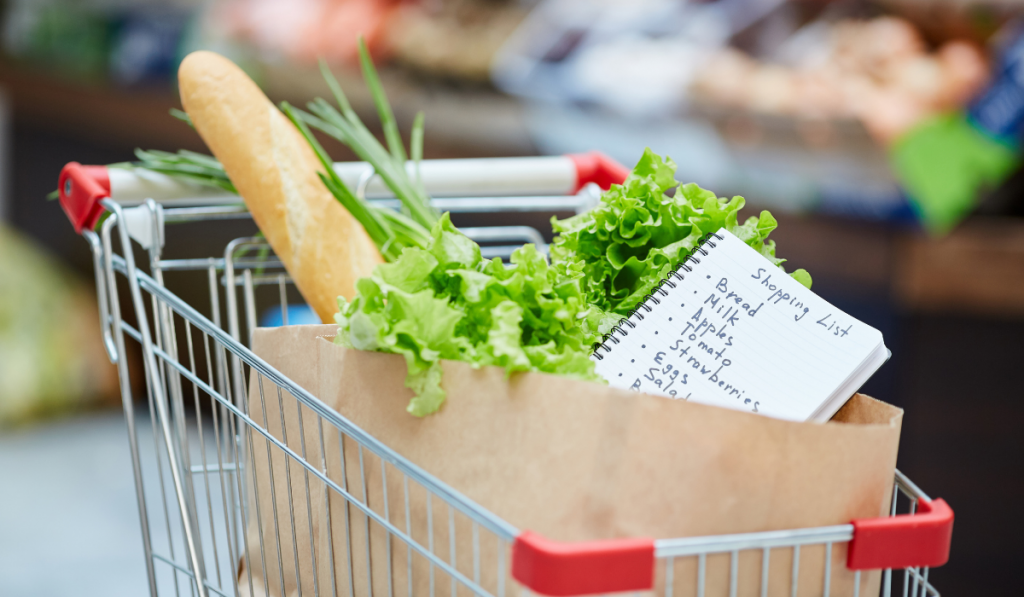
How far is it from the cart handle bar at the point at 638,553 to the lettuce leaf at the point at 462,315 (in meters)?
0.14

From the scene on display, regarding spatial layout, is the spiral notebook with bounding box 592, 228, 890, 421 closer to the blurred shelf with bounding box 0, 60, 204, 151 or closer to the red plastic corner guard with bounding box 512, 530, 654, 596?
the red plastic corner guard with bounding box 512, 530, 654, 596

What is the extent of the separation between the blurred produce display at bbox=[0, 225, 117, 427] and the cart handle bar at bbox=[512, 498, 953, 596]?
11.2ft

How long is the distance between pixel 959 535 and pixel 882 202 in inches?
30.9

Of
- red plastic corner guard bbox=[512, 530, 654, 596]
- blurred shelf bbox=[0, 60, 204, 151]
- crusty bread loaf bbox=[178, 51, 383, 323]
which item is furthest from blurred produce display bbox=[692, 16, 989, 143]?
blurred shelf bbox=[0, 60, 204, 151]

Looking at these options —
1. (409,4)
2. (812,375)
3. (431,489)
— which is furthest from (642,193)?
(409,4)

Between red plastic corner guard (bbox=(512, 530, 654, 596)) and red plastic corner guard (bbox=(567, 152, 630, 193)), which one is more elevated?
red plastic corner guard (bbox=(567, 152, 630, 193))

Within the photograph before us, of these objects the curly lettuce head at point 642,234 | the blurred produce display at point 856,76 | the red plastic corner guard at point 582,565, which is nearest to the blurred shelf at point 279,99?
the blurred produce display at point 856,76

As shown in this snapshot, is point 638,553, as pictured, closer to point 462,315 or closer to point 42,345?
point 462,315

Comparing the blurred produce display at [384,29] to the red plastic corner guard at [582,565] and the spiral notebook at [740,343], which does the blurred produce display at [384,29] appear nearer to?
the spiral notebook at [740,343]

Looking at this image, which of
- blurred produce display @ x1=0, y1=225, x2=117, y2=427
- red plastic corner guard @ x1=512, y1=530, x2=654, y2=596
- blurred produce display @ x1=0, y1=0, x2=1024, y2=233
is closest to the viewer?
red plastic corner guard @ x1=512, y1=530, x2=654, y2=596

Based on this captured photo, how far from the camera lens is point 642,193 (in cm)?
88

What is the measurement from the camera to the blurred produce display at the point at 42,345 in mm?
3459

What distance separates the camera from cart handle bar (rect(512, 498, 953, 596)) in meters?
0.59

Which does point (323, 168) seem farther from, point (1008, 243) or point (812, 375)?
point (1008, 243)
